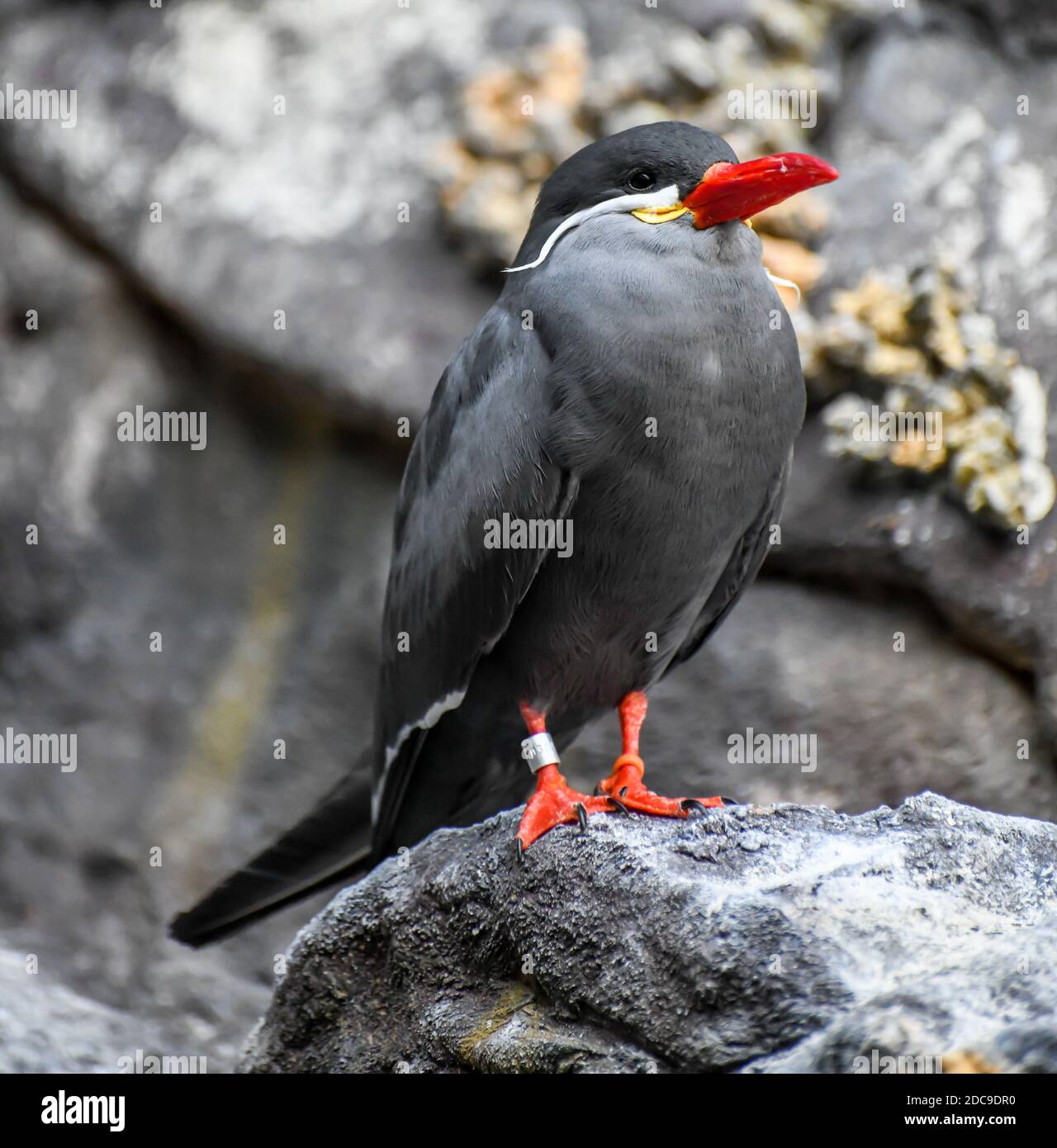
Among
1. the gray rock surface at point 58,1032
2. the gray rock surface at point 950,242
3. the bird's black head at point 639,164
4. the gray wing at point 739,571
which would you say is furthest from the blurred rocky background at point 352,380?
the bird's black head at point 639,164

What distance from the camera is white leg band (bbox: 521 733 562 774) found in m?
3.13

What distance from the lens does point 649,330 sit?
2.98m

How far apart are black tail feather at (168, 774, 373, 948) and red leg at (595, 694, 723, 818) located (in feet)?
2.64

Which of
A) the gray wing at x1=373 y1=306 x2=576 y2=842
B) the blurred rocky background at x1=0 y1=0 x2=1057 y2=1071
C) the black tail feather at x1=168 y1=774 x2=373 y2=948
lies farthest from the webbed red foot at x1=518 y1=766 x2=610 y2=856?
the blurred rocky background at x1=0 y1=0 x2=1057 y2=1071

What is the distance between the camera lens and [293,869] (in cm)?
357

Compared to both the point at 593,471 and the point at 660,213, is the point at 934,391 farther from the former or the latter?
the point at 593,471

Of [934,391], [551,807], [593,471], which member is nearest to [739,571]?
[593,471]

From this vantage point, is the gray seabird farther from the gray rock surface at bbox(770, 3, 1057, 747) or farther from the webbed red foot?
the gray rock surface at bbox(770, 3, 1057, 747)

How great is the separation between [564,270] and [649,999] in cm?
166

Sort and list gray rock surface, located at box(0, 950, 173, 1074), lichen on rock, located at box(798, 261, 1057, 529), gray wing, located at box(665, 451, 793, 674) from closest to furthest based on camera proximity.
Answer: gray wing, located at box(665, 451, 793, 674) < gray rock surface, located at box(0, 950, 173, 1074) < lichen on rock, located at box(798, 261, 1057, 529)

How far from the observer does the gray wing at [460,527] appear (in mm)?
3092
